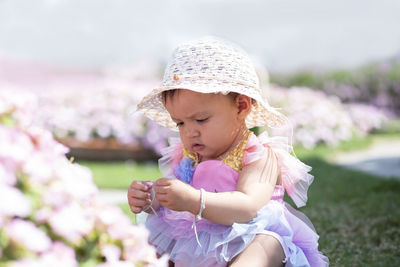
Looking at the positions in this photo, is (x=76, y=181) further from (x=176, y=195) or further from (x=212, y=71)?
(x=212, y=71)

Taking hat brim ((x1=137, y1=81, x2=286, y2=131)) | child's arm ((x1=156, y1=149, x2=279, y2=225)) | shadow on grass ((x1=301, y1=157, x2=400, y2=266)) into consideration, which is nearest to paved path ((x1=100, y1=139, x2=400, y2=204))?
shadow on grass ((x1=301, y1=157, x2=400, y2=266))

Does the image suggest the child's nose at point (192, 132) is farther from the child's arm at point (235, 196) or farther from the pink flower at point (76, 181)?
the pink flower at point (76, 181)

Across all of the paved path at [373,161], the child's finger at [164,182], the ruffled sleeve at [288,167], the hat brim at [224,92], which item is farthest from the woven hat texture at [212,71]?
the paved path at [373,161]

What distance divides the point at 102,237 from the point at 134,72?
23563 millimetres

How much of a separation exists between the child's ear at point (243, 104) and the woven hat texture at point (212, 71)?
0.05 meters

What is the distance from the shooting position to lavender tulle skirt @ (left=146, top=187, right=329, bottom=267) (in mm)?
2021

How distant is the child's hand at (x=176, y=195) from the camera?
6.19 ft

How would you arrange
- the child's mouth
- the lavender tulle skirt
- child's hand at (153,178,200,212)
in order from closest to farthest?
child's hand at (153,178,200,212), the lavender tulle skirt, the child's mouth

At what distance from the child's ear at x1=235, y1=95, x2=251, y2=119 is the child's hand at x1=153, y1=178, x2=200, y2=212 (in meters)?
0.54

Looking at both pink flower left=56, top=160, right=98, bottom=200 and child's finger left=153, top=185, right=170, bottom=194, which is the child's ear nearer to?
child's finger left=153, top=185, right=170, bottom=194

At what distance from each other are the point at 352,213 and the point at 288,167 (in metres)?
1.73

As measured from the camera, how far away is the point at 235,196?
2043mm

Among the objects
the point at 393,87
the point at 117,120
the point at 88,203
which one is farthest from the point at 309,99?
the point at 88,203

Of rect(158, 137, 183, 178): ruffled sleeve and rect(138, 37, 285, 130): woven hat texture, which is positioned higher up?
rect(138, 37, 285, 130): woven hat texture
